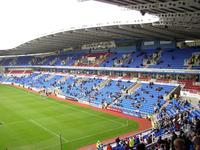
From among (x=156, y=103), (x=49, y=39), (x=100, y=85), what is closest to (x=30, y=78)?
(x=49, y=39)

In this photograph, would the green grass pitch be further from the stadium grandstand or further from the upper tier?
the upper tier

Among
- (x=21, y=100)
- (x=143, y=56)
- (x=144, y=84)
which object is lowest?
(x=21, y=100)

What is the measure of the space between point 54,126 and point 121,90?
1558 centimetres

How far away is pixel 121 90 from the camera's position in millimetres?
42531

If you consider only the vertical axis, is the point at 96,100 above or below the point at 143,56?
below

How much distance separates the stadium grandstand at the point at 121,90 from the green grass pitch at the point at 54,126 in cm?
9

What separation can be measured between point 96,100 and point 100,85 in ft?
20.0

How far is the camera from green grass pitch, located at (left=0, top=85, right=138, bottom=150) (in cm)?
2427

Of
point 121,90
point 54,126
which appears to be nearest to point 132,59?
point 121,90

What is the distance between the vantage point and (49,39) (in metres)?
50.4

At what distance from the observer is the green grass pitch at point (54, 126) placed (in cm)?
2427

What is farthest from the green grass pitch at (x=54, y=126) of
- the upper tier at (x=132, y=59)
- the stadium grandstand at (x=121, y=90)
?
the upper tier at (x=132, y=59)

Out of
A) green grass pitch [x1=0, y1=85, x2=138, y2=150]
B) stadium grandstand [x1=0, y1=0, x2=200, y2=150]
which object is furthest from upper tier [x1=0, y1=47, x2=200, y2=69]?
green grass pitch [x1=0, y1=85, x2=138, y2=150]

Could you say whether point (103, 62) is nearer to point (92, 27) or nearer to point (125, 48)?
point (125, 48)
